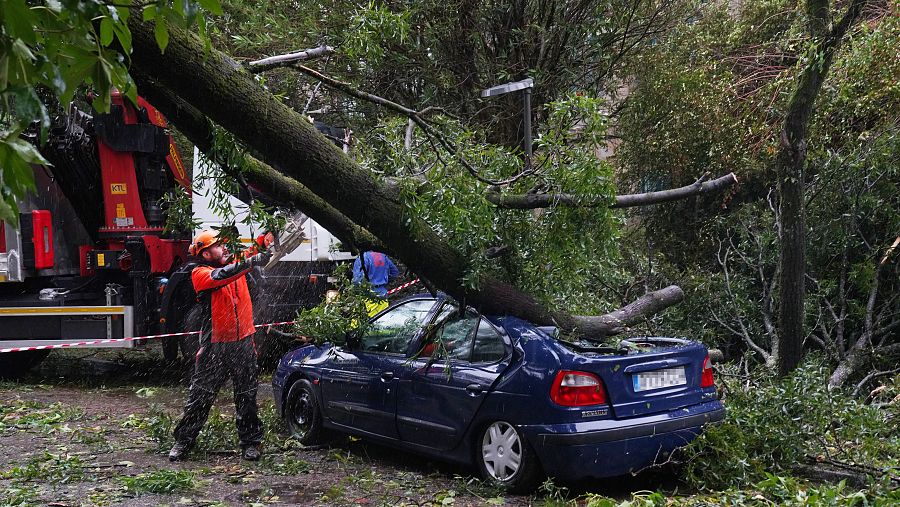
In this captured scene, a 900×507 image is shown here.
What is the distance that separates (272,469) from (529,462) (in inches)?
84.9

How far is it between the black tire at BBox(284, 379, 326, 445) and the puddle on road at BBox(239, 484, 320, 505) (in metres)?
1.21

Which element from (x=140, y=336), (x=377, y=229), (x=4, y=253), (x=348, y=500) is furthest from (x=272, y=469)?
(x=4, y=253)

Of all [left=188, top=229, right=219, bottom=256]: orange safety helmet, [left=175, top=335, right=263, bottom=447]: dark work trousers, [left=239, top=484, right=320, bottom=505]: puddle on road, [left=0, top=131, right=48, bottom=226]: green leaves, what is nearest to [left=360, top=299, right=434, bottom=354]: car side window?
[left=175, top=335, right=263, bottom=447]: dark work trousers

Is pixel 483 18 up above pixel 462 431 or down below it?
above

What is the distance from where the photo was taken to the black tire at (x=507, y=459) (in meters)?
5.53

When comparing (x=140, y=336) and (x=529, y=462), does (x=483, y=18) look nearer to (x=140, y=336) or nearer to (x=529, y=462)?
(x=140, y=336)

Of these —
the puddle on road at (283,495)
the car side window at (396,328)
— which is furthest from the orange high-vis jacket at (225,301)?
the puddle on road at (283,495)

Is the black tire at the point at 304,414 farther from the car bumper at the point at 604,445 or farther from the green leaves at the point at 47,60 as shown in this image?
the green leaves at the point at 47,60

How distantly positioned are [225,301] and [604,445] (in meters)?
3.26

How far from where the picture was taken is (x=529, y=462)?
217 inches

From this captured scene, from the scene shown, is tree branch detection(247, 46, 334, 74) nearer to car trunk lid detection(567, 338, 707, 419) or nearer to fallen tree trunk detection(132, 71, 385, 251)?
fallen tree trunk detection(132, 71, 385, 251)

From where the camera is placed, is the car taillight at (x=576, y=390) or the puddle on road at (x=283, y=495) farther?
the puddle on road at (x=283, y=495)

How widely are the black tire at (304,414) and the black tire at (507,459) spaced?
189 cm

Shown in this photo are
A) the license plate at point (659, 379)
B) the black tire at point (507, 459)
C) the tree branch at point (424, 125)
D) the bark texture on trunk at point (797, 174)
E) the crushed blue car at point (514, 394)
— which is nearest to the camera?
the crushed blue car at point (514, 394)
